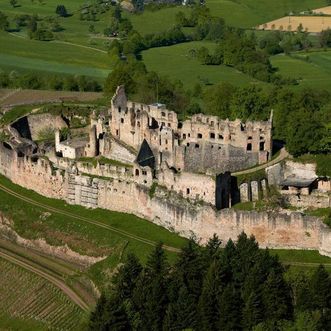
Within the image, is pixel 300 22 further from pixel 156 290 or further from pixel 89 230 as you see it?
pixel 156 290

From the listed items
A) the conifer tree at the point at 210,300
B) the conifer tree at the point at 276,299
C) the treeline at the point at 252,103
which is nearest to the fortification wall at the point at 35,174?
the treeline at the point at 252,103

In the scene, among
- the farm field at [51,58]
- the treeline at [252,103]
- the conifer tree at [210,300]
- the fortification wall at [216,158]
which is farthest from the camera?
the farm field at [51,58]

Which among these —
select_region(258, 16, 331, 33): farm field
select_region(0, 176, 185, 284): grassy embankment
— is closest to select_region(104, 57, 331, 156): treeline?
select_region(0, 176, 185, 284): grassy embankment

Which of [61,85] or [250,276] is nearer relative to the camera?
[250,276]

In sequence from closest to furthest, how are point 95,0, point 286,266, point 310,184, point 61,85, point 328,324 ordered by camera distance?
point 328,324 → point 286,266 → point 310,184 → point 61,85 → point 95,0

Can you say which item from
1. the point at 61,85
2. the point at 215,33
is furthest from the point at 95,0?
the point at 61,85

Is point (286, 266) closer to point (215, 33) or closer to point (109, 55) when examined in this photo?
point (109, 55)

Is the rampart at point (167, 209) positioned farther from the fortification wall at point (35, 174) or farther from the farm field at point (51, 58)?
the farm field at point (51, 58)
